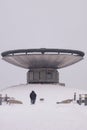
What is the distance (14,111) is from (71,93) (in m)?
12.9

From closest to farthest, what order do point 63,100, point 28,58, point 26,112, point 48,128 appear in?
point 48,128 → point 26,112 → point 63,100 → point 28,58

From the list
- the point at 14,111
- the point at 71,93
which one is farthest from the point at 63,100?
the point at 14,111

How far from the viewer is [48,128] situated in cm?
2492

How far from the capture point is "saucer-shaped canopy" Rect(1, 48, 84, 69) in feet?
138

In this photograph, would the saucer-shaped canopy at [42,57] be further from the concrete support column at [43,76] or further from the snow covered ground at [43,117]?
the snow covered ground at [43,117]

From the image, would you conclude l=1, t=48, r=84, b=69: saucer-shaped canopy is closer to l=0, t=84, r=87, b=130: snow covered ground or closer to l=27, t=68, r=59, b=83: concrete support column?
l=27, t=68, r=59, b=83: concrete support column

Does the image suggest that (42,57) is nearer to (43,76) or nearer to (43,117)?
(43,76)

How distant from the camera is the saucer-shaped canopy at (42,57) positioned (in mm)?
42031

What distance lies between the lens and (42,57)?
4203 centimetres

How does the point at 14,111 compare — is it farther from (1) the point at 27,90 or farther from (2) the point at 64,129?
(1) the point at 27,90

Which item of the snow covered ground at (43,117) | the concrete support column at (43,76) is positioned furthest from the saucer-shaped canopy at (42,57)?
the snow covered ground at (43,117)

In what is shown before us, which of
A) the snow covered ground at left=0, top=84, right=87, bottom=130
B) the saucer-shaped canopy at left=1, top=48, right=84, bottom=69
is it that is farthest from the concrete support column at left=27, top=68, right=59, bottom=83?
the snow covered ground at left=0, top=84, right=87, bottom=130

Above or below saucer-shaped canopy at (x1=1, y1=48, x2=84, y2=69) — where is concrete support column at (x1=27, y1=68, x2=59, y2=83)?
below

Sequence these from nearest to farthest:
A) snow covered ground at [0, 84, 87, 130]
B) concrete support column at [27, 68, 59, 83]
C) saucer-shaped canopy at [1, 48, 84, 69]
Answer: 1. snow covered ground at [0, 84, 87, 130]
2. saucer-shaped canopy at [1, 48, 84, 69]
3. concrete support column at [27, 68, 59, 83]
